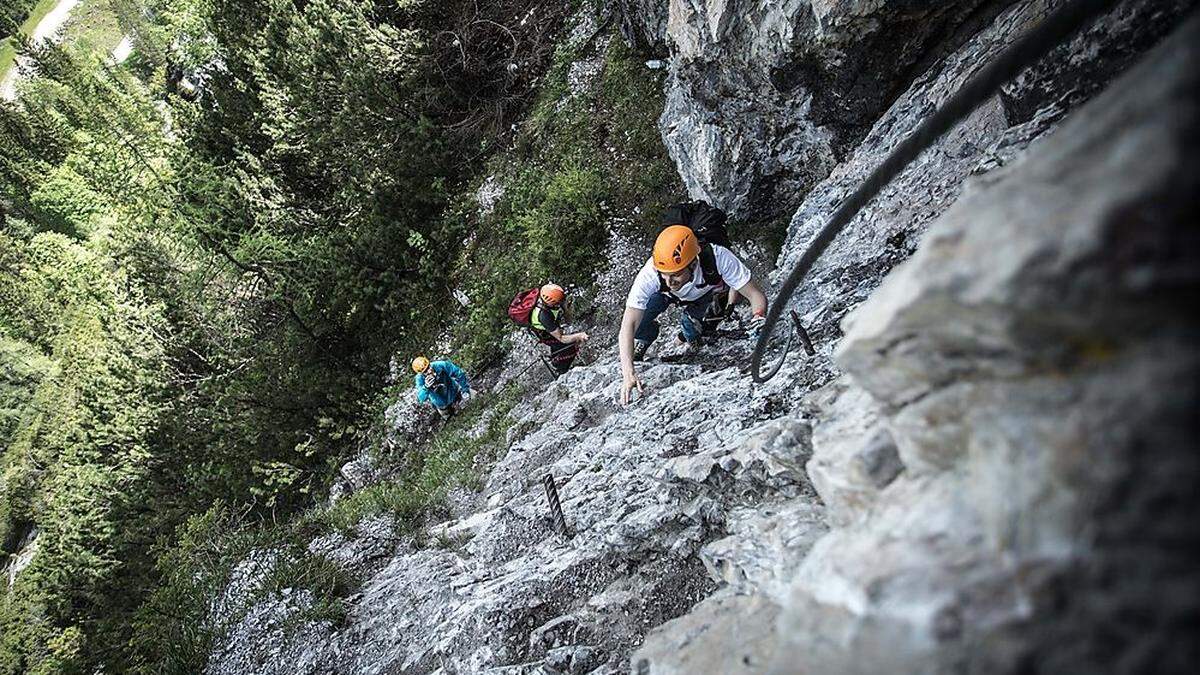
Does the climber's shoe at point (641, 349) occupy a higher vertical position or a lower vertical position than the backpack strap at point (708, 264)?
higher

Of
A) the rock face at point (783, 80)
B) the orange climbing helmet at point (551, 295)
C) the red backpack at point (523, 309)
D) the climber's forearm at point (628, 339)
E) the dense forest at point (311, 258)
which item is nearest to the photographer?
the climber's forearm at point (628, 339)

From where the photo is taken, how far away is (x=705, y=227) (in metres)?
7.84

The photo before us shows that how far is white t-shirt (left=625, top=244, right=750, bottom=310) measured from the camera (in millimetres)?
7395

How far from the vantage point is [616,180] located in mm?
14742

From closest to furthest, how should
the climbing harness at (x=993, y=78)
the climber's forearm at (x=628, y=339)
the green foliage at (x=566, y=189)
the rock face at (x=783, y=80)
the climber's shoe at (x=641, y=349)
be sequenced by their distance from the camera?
the climbing harness at (x=993, y=78)
the climber's forearm at (x=628, y=339)
the rock face at (x=783, y=80)
the climber's shoe at (x=641, y=349)
the green foliage at (x=566, y=189)

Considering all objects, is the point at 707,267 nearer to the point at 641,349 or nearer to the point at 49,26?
the point at 641,349

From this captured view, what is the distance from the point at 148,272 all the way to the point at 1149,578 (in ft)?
81.5

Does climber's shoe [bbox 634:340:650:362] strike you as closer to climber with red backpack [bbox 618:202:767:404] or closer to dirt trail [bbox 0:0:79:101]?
climber with red backpack [bbox 618:202:767:404]

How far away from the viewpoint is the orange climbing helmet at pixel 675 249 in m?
6.91

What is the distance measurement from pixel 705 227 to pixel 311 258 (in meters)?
15.4

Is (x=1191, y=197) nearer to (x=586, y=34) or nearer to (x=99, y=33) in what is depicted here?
(x=586, y=34)

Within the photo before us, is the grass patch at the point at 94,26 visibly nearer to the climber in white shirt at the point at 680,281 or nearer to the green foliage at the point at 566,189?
the green foliage at the point at 566,189

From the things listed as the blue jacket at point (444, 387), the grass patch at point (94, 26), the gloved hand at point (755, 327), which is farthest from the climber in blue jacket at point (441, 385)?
the grass patch at point (94, 26)

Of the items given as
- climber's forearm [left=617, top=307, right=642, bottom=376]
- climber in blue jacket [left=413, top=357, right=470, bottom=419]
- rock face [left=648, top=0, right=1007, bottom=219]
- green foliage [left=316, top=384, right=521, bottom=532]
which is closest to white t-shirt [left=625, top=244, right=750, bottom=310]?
climber's forearm [left=617, top=307, right=642, bottom=376]
